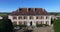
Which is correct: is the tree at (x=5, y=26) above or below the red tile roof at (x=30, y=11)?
above

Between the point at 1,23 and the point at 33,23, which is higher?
the point at 1,23

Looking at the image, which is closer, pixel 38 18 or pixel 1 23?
pixel 1 23

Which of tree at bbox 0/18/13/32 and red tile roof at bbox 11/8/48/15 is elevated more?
tree at bbox 0/18/13/32

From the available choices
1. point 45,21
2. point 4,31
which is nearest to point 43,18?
point 45,21

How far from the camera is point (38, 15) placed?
78.4 m

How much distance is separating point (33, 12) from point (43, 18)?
13.4ft

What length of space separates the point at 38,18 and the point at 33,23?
2287 millimetres

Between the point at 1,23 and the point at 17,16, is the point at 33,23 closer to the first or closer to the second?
the point at 17,16

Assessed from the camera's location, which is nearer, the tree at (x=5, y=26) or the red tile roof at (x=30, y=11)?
the tree at (x=5, y=26)

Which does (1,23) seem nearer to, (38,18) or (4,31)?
(4,31)

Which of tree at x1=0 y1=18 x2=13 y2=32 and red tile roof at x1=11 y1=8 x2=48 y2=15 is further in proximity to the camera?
red tile roof at x1=11 y1=8 x2=48 y2=15

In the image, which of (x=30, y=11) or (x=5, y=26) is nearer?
(x=5, y=26)

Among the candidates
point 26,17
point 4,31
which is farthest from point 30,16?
point 4,31

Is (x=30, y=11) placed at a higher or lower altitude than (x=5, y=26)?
lower
